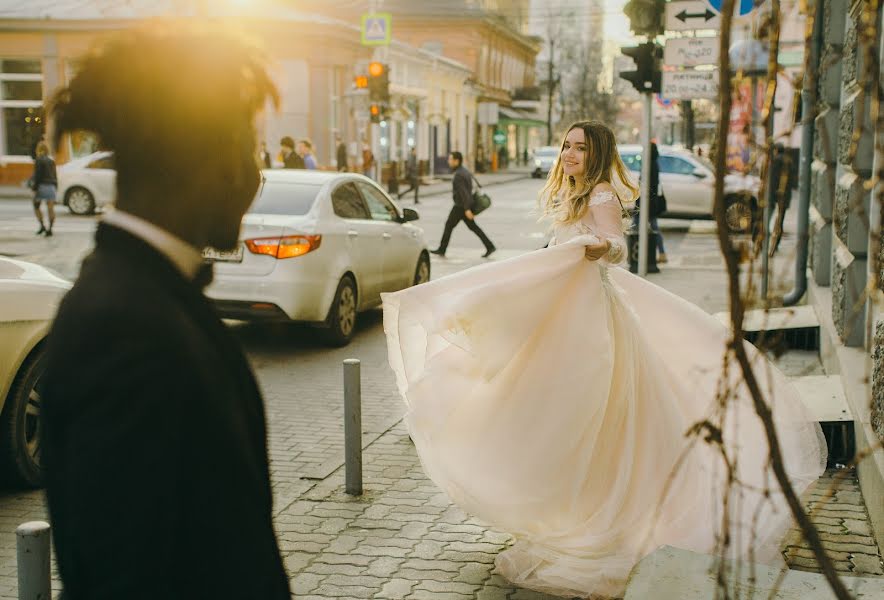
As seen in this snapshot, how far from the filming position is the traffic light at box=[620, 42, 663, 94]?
13.2 metres

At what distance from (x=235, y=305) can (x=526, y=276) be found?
5.38 metres

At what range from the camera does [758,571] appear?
387 cm

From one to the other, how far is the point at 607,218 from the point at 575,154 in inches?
18.1

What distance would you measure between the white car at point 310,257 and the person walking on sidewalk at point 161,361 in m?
7.30

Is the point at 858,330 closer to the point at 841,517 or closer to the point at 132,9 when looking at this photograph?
the point at 841,517

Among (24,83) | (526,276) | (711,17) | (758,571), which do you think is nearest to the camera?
(758,571)

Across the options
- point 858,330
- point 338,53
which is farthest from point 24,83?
point 858,330

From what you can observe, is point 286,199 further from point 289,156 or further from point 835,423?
point 289,156

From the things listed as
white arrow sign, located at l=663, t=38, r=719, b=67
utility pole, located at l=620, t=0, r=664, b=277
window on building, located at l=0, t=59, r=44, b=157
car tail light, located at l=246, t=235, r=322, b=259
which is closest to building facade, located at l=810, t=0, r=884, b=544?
utility pole, located at l=620, t=0, r=664, b=277

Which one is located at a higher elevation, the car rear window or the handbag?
the car rear window

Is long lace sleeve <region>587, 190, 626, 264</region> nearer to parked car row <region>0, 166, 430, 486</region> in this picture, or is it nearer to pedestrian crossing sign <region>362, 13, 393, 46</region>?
parked car row <region>0, 166, 430, 486</region>

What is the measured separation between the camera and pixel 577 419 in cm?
450

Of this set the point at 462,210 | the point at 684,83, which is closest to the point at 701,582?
the point at 684,83

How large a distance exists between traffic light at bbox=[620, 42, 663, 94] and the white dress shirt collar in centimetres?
1204
